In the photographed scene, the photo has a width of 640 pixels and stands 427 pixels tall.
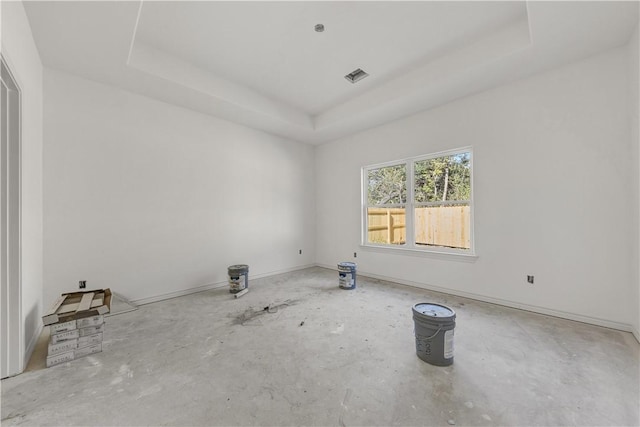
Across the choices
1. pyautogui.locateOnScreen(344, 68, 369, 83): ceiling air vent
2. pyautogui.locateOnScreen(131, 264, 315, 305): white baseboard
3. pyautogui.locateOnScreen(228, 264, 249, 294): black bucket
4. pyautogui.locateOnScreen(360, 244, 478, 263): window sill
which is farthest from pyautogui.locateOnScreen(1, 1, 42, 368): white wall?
pyautogui.locateOnScreen(360, 244, 478, 263): window sill

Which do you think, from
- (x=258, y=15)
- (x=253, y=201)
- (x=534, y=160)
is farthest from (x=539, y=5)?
(x=253, y=201)

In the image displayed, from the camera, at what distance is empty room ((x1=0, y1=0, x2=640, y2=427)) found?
1.85 m

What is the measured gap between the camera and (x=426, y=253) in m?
4.16

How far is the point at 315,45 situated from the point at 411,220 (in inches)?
120

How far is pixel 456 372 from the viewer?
78.4 inches

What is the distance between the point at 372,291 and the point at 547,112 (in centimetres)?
328

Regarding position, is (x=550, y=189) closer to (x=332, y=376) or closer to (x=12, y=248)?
(x=332, y=376)

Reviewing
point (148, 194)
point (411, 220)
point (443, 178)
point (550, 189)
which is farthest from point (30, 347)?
point (550, 189)

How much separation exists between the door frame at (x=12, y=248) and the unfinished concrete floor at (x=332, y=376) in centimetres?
19

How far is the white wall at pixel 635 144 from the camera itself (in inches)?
95.3

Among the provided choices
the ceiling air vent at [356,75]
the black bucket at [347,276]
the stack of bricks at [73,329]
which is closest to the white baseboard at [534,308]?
the black bucket at [347,276]

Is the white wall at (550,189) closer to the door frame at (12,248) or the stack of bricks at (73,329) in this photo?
the stack of bricks at (73,329)

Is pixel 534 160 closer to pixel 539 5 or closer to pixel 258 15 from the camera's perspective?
pixel 539 5

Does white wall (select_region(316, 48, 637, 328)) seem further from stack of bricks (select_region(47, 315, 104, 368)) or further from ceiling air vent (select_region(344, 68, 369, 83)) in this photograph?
stack of bricks (select_region(47, 315, 104, 368))
